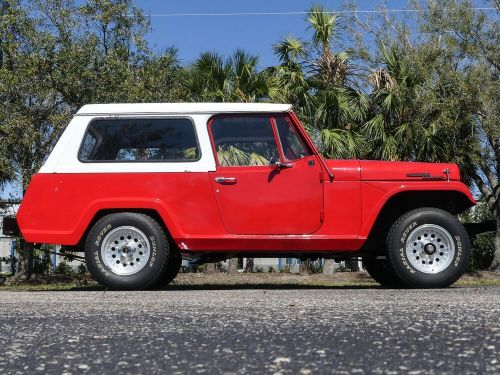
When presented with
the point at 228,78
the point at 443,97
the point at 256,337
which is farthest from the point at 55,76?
the point at 256,337

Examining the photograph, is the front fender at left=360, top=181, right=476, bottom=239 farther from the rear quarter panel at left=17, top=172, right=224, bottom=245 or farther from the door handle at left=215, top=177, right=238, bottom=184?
the rear quarter panel at left=17, top=172, right=224, bottom=245

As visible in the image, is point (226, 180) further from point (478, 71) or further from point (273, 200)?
point (478, 71)

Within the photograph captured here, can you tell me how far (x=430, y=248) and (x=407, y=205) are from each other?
51cm

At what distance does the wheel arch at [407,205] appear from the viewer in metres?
6.95

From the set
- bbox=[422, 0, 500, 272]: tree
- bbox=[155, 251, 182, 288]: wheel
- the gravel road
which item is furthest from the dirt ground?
the gravel road

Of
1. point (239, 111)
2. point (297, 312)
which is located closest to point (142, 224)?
point (239, 111)

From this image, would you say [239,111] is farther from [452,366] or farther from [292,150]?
[452,366]

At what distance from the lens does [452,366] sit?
2531 mm

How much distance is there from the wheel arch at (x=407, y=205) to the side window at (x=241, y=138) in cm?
129

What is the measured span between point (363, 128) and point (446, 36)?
3.23 meters

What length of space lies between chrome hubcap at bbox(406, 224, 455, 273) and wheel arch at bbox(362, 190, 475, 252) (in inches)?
13.6

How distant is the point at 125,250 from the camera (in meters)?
6.89

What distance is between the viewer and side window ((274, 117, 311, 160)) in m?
6.93

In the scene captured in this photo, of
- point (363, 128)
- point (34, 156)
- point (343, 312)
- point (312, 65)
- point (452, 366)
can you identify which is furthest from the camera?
point (312, 65)
